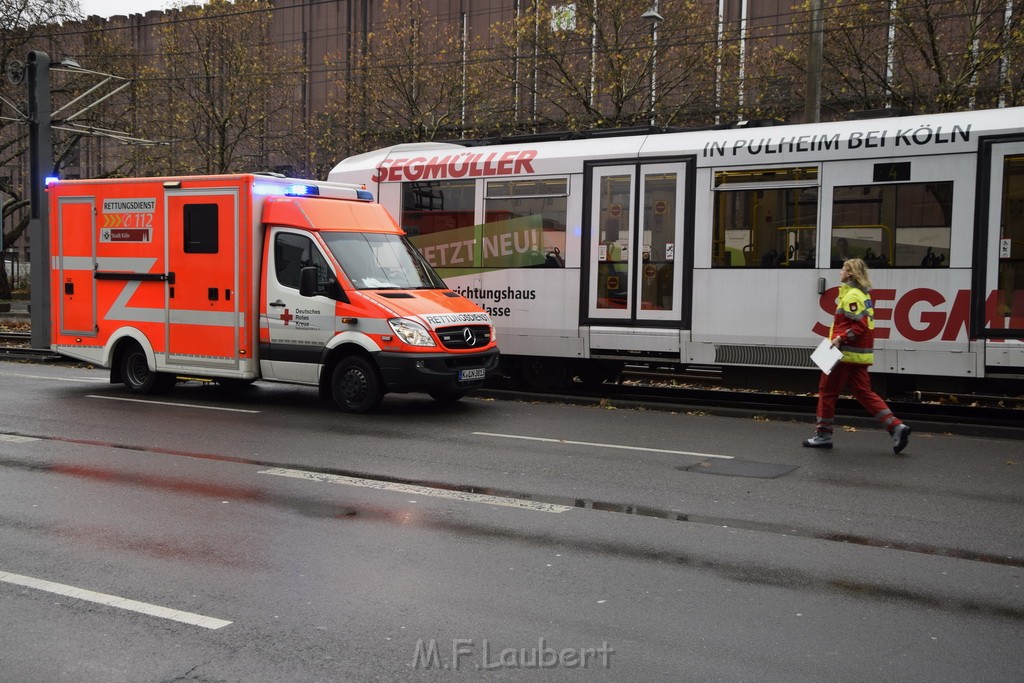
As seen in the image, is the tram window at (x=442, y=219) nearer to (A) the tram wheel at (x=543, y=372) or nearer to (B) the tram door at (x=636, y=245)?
(A) the tram wheel at (x=543, y=372)

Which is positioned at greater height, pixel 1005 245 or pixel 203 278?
pixel 1005 245

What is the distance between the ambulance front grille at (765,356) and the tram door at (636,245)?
0.74m

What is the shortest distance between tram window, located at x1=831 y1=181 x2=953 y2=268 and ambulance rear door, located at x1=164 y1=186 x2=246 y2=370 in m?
7.54

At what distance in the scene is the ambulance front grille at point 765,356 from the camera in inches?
499

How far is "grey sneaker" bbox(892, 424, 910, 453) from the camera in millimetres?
9695

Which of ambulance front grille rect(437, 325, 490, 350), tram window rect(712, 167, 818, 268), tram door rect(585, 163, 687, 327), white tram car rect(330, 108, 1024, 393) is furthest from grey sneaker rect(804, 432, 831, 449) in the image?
ambulance front grille rect(437, 325, 490, 350)

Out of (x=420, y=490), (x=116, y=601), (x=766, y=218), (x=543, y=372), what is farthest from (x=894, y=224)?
(x=116, y=601)

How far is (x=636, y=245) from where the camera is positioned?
45.4 feet

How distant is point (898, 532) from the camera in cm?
685

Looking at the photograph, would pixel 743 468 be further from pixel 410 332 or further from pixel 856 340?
pixel 410 332

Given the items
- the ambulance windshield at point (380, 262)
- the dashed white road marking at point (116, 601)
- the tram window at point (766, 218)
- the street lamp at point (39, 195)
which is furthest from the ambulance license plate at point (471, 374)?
the street lamp at point (39, 195)

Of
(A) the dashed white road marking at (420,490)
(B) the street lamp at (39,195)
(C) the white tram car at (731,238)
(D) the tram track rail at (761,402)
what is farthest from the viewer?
(B) the street lamp at (39,195)

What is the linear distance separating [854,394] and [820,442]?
1.88 ft

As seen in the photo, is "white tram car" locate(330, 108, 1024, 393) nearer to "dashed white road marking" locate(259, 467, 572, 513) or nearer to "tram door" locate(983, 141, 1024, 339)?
"tram door" locate(983, 141, 1024, 339)
